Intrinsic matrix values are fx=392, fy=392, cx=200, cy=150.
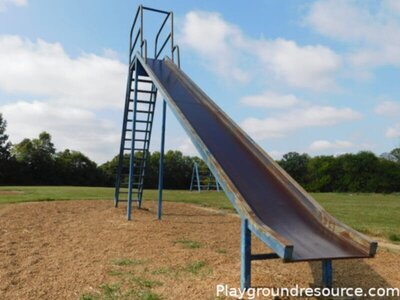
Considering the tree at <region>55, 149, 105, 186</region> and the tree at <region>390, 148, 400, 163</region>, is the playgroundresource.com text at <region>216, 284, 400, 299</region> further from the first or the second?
the tree at <region>390, 148, 400, 163</region>

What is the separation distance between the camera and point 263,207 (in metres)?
4.75

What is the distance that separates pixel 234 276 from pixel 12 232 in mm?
4828

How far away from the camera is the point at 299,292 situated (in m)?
4.00

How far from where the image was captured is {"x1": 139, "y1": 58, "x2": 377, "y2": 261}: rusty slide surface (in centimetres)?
392

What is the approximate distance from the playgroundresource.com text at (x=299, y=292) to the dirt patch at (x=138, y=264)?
0.14 meters

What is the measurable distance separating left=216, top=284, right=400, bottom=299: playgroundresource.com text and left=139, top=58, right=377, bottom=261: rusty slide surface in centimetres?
47

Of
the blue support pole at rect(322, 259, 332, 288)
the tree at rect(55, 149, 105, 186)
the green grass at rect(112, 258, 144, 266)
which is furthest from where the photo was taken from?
the tree at rect(55, 149, 105, 186)

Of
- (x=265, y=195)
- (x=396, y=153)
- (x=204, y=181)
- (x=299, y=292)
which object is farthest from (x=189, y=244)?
(x=396, y=153)

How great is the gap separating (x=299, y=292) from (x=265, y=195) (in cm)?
137

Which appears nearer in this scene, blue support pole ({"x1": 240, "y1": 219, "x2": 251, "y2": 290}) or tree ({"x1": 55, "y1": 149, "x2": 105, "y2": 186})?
blue support pole ({"x1": 240, "y1": 219, "x2": 251, "y2": 290})

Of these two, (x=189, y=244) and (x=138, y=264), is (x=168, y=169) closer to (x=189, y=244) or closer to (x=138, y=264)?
(x=189, y=244)

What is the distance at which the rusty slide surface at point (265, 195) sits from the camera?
392 cm

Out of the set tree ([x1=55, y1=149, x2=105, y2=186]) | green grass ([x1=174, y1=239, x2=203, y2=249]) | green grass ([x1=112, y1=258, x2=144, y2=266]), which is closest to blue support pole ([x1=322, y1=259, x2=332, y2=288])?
green grass ([x1=112, y1=258, x2=144, y2=266])

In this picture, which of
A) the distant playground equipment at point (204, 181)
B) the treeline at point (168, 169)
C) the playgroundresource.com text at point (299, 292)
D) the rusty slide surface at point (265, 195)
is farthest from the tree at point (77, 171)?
the playgroundresource.com text at point (299, 292)
